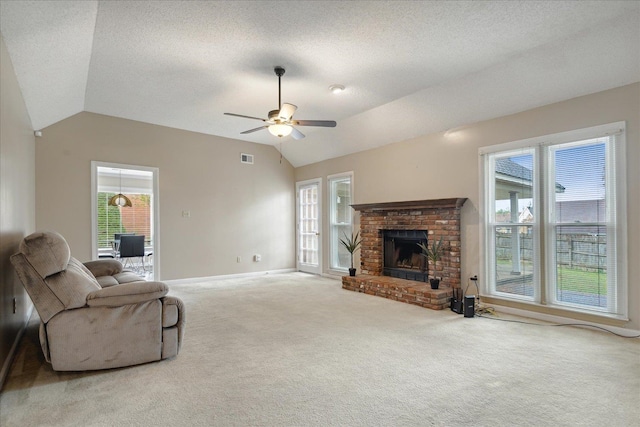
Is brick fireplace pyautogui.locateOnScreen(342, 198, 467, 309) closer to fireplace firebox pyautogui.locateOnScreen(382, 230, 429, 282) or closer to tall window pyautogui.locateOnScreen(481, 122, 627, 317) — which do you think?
fireplace firebox pyautogui.locateOnScreen(382, 230, 429, 282)

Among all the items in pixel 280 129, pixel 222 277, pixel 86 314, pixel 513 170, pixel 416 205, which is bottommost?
pixel 222 277

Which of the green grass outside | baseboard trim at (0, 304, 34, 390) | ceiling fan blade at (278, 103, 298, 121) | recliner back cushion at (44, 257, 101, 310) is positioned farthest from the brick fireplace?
baseboard trim at (0, 304, 34, 390)

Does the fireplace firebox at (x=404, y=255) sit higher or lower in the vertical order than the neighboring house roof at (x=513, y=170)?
lower

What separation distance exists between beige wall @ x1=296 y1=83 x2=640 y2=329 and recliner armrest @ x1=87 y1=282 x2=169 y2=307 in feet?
13.1

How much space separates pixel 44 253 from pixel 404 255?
16.0 ft

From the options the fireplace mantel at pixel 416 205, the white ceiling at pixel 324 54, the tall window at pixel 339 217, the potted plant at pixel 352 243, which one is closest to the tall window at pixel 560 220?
the fireplace mantel at pixel 416 205

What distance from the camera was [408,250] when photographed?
19.1 feet

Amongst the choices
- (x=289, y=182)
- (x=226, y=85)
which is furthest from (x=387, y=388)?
(x=289, y=182)

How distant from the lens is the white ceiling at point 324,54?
9.09 feet

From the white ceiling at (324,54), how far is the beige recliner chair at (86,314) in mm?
1812

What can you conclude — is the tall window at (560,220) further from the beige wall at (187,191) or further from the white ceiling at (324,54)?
the beige wall at (187,191)

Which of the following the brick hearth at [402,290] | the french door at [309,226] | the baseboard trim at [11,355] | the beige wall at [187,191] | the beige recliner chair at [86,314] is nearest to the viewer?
the baseboard trim at [11,355]

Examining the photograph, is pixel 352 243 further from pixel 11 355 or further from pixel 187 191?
pixel 11 355

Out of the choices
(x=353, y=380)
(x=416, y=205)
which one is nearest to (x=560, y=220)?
(x=416, y=205)
